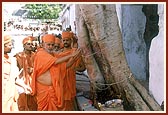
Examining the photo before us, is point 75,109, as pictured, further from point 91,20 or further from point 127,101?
point 91,20

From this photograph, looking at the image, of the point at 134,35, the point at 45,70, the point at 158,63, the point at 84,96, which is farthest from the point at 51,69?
the point at 158,63

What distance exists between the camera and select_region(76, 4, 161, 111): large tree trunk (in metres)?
4.69

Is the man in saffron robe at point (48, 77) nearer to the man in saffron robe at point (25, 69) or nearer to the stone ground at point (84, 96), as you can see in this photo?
the man in saffron robe at point (25, 69)

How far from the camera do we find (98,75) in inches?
188

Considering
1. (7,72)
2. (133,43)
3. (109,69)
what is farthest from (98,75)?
(7,72)

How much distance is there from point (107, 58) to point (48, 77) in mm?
536

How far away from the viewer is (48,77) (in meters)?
4.73

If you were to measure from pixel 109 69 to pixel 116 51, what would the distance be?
18cm

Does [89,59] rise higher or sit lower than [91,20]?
lower

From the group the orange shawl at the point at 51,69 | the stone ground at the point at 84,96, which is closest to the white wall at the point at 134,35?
the stone ground at the point at 84,96

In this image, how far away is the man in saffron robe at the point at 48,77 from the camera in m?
4.71

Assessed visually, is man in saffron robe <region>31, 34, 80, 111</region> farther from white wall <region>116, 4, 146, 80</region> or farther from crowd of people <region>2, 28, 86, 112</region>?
white wall <region>116, 4, 146, 80</region>

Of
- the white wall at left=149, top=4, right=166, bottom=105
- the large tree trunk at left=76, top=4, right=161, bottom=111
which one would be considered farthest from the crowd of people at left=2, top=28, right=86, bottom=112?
the white wall at left=149, top=4, right=166, bottom=105

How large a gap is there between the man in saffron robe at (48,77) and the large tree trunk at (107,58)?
17 cm
